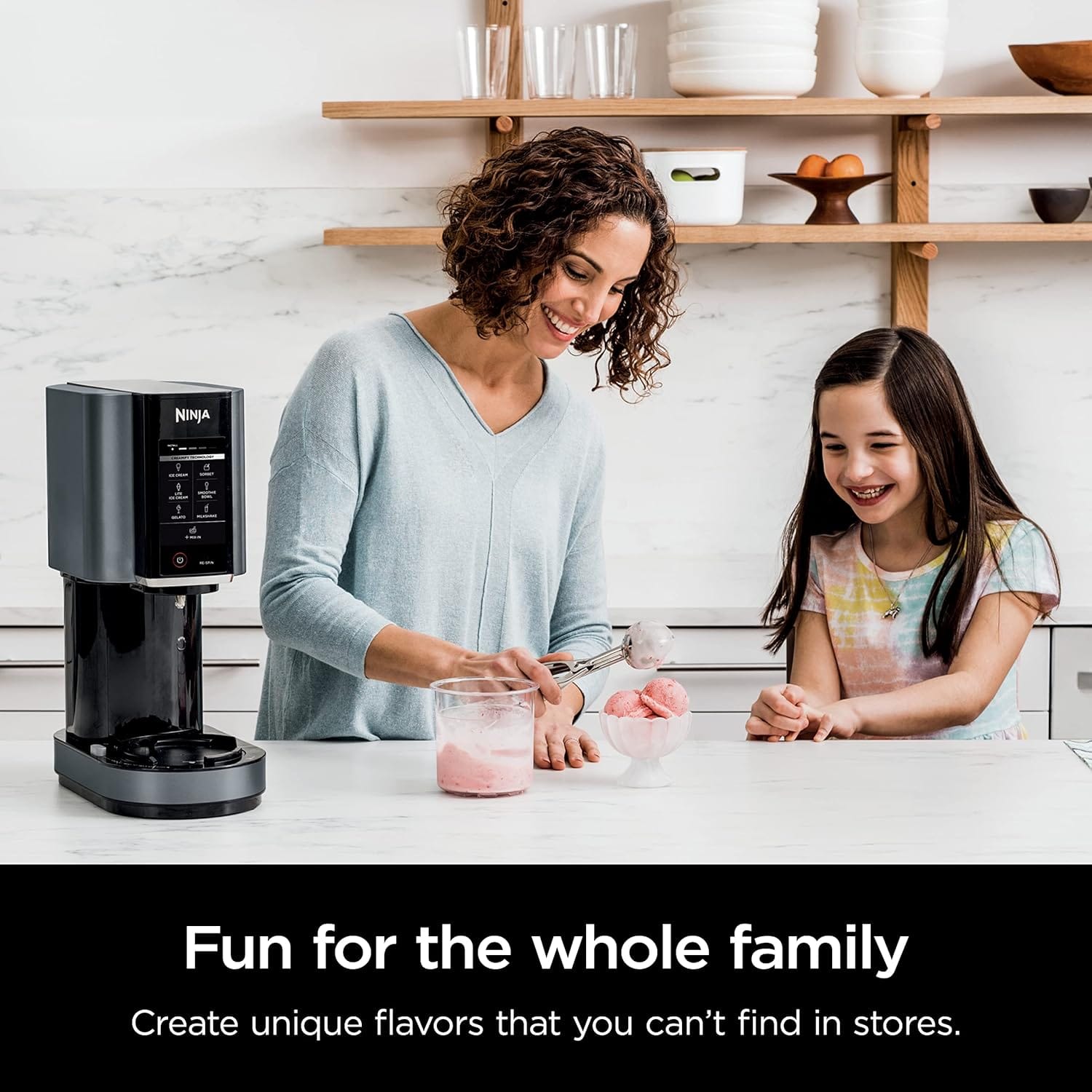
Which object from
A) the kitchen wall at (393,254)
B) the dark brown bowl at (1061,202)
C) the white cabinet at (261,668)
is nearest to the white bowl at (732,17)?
the kitchen wall at (393,254)

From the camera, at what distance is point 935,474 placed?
195 centimetres

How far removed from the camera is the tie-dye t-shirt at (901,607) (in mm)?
1879

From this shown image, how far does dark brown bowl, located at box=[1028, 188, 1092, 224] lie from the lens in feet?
9.37

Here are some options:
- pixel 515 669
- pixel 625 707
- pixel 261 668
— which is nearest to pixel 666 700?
pixel 625 707

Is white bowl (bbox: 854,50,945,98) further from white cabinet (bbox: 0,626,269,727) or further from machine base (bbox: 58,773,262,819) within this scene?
machine base (bbox: 58,773,262,819)

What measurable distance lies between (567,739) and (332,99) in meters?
1.98

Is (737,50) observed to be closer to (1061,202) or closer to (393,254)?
(1061,202)

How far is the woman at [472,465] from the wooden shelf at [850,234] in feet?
3.36

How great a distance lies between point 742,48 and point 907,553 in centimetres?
126

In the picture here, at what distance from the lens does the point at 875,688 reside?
6.34 feet

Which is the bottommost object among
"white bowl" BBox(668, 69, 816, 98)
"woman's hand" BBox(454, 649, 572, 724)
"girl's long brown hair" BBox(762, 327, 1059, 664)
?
"woman's hand" BBox(454, 649, 572, 724)

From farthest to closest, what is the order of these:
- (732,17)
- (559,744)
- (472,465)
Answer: (732,17) → (472,465) → (559,744)

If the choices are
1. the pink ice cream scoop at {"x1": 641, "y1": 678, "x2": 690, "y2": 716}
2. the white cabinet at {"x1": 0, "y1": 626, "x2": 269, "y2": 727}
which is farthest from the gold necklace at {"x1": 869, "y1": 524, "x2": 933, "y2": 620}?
the white cabinet at {"x1": 0, "y1": 626, "x2": 269, "y2": 727}
